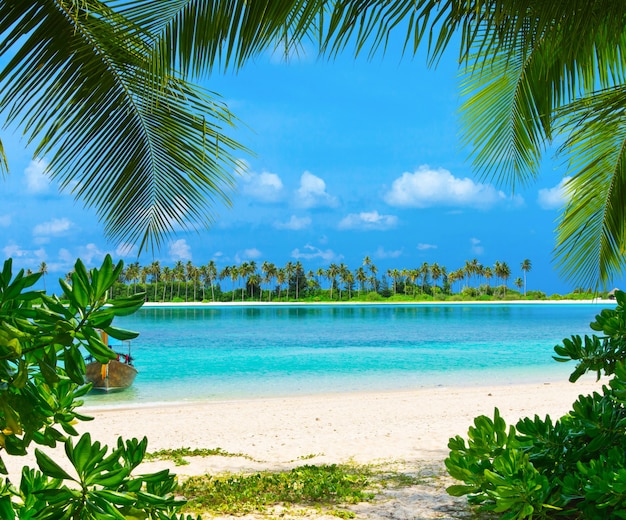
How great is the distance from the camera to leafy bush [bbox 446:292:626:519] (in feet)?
7.18

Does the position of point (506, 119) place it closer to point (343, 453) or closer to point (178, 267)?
point (343, 453)

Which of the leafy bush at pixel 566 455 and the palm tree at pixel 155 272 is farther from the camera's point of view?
the palm tree at pixel 155 272

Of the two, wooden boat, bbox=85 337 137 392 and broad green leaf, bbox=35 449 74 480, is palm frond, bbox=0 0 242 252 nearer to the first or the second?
broad green leaf, bbox=35 449 74 480

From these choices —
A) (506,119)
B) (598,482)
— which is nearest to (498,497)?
(598,482)

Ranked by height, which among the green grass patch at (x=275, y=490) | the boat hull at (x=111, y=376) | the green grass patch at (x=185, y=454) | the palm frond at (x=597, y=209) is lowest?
the boat hull at (x=111, y=376)

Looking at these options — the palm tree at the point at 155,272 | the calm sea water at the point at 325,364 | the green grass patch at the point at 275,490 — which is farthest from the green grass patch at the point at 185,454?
A: the palm tree at the point at 155,272

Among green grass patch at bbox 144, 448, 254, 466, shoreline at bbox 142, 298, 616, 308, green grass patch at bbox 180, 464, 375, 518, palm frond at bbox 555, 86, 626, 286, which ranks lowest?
shoreline at bbox 142, 298, 616, 308

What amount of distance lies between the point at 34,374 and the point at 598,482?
191 centimetres

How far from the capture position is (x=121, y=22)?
9.30 feet

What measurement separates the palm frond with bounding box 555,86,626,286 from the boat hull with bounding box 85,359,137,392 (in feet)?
34.7

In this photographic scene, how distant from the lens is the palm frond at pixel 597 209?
4.79m

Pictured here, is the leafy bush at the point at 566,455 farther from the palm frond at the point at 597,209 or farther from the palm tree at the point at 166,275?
the palm tree at the point at 166,275

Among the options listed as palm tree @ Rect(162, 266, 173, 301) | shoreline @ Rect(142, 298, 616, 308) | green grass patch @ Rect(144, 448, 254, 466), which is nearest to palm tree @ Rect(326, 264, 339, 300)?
shoreline @ Rect(142, 298, 616, 308)

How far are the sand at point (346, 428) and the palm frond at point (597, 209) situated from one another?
2.24 m
